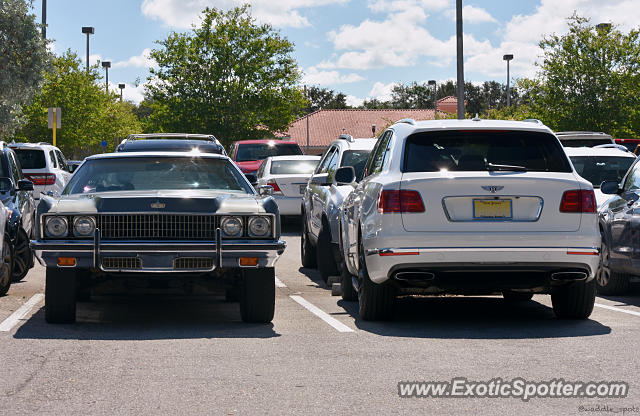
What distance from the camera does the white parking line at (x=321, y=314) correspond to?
354 inches

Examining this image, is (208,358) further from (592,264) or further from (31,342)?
(592,264)

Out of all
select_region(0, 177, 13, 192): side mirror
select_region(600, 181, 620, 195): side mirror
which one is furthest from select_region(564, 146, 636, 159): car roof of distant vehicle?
select_region(0, 177, 13, 192): side mirror

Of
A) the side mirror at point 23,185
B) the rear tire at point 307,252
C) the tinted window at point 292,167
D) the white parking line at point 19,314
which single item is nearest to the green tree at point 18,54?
the tinted window at point 292,167

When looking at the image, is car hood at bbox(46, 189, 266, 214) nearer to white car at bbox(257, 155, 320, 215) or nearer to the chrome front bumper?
the chrome front bumper

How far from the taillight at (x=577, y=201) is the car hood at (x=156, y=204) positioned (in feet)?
7.94

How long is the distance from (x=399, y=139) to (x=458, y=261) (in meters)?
1.28

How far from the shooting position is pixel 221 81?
53375 millimetres

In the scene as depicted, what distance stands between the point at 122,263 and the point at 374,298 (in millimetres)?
2122

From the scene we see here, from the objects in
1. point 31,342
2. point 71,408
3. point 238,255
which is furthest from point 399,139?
point 71,408

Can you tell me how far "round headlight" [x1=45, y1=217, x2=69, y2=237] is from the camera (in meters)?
8.49

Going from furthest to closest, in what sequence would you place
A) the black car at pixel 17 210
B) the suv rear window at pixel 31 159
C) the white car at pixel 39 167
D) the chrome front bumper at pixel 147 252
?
the suv rear window at pixel 31 159 → the white car at pixel 39 167 → the black car at pixel 17 210 → the chrome front bumper at pixel 147 252

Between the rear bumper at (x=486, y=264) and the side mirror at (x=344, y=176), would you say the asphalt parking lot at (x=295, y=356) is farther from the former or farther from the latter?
the side mirror at (x=344, y=176)

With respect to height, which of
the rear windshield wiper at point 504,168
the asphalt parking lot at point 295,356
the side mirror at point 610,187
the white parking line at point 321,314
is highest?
the rear windshield wiper at point 504,168

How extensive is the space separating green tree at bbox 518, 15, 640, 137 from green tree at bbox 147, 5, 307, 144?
14905 millimetres
